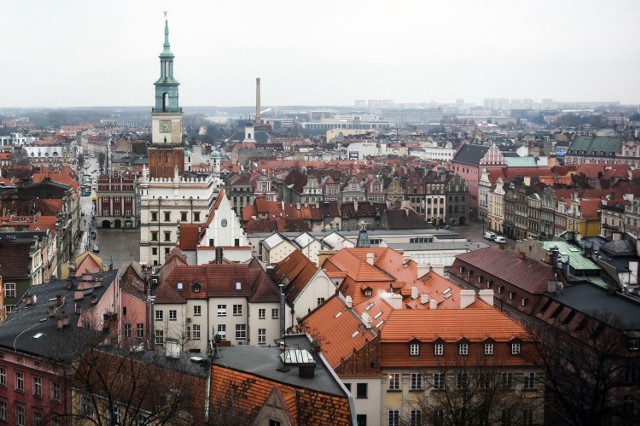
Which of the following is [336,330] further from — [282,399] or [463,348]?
[282,399]

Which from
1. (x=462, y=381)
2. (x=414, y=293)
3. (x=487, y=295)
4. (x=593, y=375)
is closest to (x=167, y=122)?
(x=414, y=293)

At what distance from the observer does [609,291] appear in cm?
3872

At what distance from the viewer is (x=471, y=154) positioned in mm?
115188

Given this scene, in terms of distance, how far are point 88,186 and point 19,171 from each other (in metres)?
24.5

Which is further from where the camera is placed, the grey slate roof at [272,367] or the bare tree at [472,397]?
the bare tree at [472,397]

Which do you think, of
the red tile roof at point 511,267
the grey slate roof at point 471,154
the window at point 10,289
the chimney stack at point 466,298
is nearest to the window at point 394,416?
A: the chimney stack at point 466,298

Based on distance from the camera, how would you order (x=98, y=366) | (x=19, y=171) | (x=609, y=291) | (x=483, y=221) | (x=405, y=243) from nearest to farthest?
(x=98, y=366)
(x=609, y=291)
(x=405, y=243)
(x=483, y=221)
(x=19, y=171)

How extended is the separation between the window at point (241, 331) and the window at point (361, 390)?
10848 mm

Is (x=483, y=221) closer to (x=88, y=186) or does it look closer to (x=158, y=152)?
(x=158, y=152)

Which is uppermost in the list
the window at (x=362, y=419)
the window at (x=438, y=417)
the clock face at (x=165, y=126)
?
the clock face at (x=165, y=126)

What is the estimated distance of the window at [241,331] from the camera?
41.3m

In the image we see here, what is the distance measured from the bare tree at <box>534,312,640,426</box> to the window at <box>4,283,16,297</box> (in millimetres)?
24782

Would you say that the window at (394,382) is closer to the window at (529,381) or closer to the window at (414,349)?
the window at (414,349)

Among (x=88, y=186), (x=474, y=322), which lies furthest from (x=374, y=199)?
(x=474, y=322)
